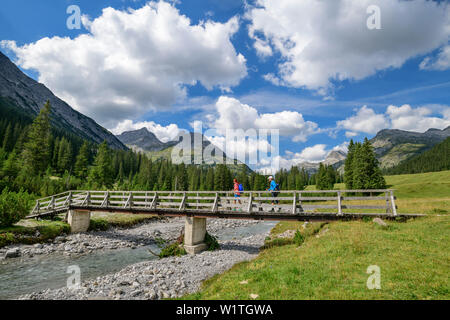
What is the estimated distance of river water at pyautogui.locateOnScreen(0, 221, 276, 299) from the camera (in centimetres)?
1260

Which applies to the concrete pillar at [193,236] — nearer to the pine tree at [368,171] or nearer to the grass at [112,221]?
the grass at [112,221]

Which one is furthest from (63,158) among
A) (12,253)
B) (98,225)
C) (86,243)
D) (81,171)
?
(12,253)

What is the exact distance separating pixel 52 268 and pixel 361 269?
18646mm

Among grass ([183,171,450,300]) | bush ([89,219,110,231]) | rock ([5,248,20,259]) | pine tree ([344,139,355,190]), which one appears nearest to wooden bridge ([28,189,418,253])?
bush ([89,219,110,231])

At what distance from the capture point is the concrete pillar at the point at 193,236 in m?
18.4

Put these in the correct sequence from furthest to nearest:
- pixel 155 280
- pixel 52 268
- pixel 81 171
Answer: pixel 81 171 < pixel 52 268 < pixel 155 280

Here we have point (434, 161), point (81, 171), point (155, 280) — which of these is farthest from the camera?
point (434, 161)

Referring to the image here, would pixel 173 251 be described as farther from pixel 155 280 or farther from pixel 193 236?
pixel 155 280

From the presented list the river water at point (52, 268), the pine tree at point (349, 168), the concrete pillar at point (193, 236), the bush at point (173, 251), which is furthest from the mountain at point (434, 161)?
the river water at point (52, 268)

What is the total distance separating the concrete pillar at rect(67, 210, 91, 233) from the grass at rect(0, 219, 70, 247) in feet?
1.82

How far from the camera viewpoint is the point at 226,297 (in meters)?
7.35

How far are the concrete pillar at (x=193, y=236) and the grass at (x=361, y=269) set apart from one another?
6.85 m

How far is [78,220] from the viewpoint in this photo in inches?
1034

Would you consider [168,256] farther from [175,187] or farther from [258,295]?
[175,187]
